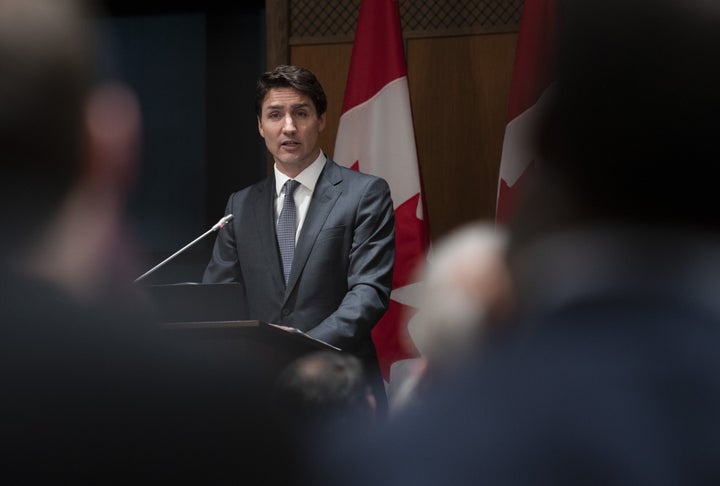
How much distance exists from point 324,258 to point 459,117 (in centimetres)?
162

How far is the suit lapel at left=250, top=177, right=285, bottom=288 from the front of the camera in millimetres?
2368

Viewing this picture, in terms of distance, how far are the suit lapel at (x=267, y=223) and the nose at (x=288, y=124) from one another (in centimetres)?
16

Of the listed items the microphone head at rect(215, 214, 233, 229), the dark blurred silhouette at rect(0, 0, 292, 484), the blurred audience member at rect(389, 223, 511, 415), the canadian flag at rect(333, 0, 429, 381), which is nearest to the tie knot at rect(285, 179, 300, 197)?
the microphone head at rect(215, 214, 233, 229)

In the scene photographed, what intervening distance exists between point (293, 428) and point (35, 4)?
0.44m

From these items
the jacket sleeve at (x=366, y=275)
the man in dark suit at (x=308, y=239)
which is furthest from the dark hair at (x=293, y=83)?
the jacket sleeve at (x=366, y=275)

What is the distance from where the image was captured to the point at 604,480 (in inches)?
25.5

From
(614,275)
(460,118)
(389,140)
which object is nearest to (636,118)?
(614,275)

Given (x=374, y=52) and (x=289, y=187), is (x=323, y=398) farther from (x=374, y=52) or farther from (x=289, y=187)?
A: (x=374, y=52)

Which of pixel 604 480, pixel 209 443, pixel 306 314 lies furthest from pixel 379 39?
pixel 604 480

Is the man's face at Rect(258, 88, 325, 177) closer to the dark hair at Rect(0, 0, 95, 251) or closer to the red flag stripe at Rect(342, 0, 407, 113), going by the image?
the red flag stripe at Rect(342, 0, 407, 113)

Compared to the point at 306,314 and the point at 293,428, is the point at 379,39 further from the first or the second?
the point at 293,428

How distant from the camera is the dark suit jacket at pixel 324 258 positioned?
2283 mm

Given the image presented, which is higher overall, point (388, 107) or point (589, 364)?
point (388, 107)

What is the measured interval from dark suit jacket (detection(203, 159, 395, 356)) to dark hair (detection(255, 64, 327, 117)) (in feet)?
0.66
